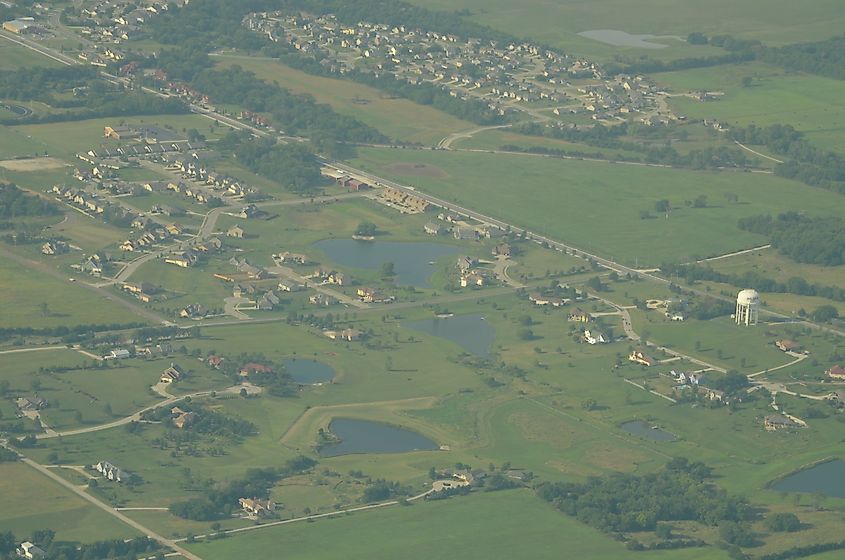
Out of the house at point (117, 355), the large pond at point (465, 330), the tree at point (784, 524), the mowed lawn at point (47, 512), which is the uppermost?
the tree at point (784, 524)

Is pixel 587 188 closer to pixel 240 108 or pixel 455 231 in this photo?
pixel 455 231

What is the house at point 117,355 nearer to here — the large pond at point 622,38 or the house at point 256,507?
the house at point 256,507

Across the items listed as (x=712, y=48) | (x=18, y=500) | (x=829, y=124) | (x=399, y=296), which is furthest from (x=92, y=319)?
(x=712, y=48)

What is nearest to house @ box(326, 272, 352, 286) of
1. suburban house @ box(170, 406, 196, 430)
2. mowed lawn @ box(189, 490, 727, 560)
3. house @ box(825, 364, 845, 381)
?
suburban house @ box(170, 406, 196, 430)

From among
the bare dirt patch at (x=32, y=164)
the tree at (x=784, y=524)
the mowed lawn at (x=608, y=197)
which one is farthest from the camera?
the bare dirt patch at (x=32, y=164)

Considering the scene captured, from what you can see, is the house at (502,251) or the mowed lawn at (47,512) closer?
the mowed lawn at (47,512)

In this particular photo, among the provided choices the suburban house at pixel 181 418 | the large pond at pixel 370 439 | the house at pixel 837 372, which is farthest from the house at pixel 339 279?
the house at pixel 837 372

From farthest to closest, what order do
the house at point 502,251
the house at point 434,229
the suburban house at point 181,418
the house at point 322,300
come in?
the house at point 434,229 → the house at point 502,251 → the house at point 322,300 → the suburban house at point 181,418
